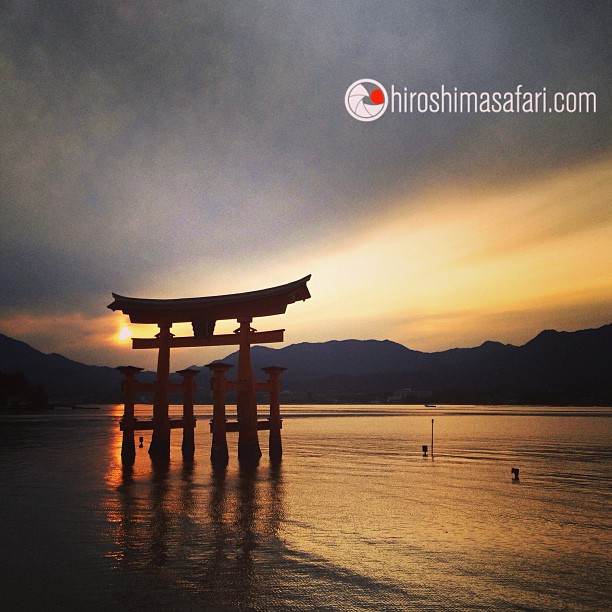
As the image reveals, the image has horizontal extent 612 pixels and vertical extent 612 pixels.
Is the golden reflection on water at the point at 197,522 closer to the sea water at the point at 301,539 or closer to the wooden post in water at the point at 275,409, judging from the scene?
the sea water at the point at 301,539

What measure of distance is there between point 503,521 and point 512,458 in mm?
18389

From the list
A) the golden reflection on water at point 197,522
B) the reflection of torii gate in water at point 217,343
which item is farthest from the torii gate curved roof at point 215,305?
the golden reflection on water at point 197,522

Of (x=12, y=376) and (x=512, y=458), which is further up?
(x=12, y=376)

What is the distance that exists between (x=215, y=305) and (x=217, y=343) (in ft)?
6.92

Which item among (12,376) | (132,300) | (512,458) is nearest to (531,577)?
(132,300)

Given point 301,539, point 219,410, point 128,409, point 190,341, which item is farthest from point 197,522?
point 190,341

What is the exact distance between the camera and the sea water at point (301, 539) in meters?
8.33

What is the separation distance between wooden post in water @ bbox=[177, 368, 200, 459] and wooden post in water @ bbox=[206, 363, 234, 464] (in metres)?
2.83

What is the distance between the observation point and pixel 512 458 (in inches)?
1232

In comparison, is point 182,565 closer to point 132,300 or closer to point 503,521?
point 503,521

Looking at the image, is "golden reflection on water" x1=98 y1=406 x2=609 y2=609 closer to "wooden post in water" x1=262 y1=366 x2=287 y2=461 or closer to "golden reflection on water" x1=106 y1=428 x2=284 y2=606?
"golden reflection on water" x1=106 y1=428 x2=284 y2=606

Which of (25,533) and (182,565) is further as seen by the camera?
(25,533)

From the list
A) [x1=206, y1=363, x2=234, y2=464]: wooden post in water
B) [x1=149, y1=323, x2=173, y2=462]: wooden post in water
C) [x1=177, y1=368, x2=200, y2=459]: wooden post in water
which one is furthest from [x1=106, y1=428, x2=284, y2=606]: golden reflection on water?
[x1=177, y1=368, x2=200, y2=459]: wooden post in water

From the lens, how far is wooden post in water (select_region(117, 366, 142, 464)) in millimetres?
24156
